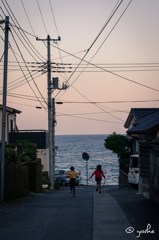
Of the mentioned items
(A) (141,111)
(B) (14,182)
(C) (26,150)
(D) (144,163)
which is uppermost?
(A) (141,111)

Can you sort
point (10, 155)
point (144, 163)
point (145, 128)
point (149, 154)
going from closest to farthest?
point (149, 154) → point (145, 128) → point (10, 155) → point (144, 163)

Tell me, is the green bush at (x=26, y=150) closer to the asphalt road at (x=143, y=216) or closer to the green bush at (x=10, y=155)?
the green bush at (x=10, y=155)

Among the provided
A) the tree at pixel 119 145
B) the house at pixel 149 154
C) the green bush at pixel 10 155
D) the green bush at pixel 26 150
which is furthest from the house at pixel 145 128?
the tree at pixel 119 145

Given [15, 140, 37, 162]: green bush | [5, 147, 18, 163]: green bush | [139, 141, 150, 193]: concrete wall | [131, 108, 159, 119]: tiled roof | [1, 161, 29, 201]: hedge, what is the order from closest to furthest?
1. [1, 161, 29, 201]: hedge
2. [5, 147, 18, 163]: green bush
3. [139, 141, 150, 193]: concrete wall
4. [15, 140, 37, 162]: green bush
5. [131, 108, 159, 119]: tiled roof

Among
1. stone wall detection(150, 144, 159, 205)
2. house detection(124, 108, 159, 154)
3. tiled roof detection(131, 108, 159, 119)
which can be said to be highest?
tiled roof detection(131, 108, 159, 119)

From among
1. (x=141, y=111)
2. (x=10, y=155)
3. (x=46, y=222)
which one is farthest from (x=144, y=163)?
(x=141, y=111)

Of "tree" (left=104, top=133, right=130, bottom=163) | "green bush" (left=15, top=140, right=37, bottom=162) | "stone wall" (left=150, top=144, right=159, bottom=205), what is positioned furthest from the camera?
"tree" (left=104, top=133, right=130, bottom=163)

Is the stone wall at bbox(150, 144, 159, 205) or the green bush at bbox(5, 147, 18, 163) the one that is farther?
the green bush at bbox(5, 147, 18, 163)

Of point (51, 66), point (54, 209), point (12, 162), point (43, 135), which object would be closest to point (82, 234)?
point (54, 209)

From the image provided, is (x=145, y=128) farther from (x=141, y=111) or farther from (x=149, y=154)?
(x=141, y=111)

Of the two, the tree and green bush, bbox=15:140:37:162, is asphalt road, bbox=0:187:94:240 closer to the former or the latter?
green bush, bbox=15:140:37:162

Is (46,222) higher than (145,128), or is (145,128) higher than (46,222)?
(145,128)

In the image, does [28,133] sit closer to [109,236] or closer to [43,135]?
[43,135]

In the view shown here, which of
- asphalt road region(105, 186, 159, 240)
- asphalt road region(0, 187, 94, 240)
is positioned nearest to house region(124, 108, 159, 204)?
asphalt road region(105, 186, 159, 240)
